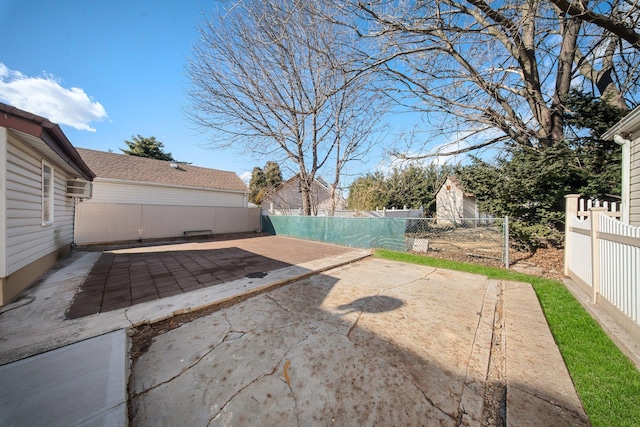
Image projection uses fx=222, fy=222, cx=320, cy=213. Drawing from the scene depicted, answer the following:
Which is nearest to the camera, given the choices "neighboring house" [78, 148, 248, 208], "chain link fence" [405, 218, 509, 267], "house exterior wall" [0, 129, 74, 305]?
"house exterior wall" [0, 129, 74, 305]

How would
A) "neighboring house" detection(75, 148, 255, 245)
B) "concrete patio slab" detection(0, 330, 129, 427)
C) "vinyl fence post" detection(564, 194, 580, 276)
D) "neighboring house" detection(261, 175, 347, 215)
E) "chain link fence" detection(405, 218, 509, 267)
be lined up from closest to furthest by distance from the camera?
1. "concrete patio slab" detection(0, 330, 129, 427)
2. "vinyl fence post" detection(564, 194, 580, 276)
3. "chain link fence" detection(405, 218, 509, 267)
4. "neighboring house" detection(75, 148, 255, 245)
5. "neighboring house" detection(261, 175, 347, 215)

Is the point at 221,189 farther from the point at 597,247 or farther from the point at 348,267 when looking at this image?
the point at 597,247

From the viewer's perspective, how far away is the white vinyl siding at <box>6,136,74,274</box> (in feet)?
10.7

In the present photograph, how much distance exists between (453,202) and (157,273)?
20.7 metres

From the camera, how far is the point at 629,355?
213 cm

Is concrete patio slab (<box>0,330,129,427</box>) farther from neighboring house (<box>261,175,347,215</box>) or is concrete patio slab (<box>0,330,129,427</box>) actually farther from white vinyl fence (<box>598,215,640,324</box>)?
neighboring house (<box>261,175,347,215</box>)

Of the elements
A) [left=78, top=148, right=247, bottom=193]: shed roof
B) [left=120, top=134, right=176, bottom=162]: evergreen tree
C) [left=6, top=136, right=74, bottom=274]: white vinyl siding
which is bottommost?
[left=6, top=136, right=74, bottom=274]: white vinyl siding

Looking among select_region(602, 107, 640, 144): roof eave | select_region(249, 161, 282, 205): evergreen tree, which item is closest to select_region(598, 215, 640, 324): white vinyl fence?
select_region(602, 107, 640, 144): roof eave

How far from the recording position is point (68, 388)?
1680 millimetres

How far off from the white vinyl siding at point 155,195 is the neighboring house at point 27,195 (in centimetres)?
557

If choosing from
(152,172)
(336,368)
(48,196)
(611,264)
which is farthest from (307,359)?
(152,172)

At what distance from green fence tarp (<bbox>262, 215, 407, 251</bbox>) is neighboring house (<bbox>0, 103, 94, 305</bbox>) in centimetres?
766

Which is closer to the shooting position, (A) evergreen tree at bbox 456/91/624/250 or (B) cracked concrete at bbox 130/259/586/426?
(B) cracked concrete at bbox 130/259/586/426

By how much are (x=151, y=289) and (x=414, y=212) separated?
1652cm
